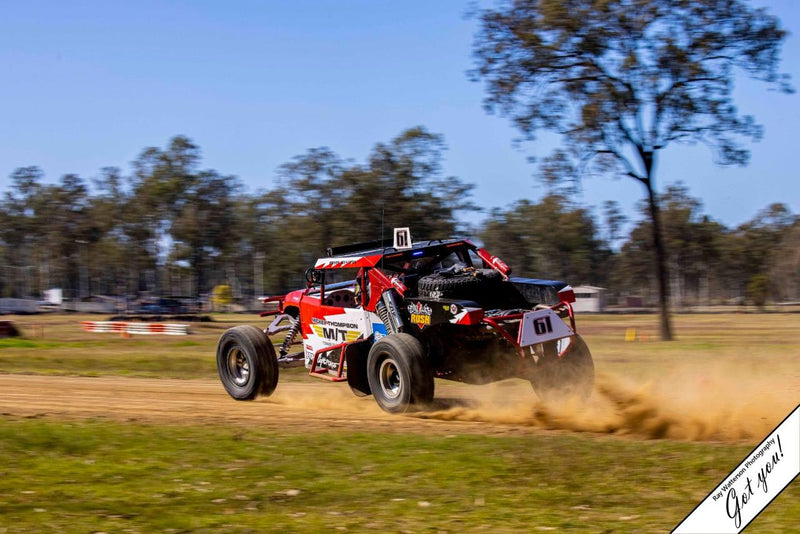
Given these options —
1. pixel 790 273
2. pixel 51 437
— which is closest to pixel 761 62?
pixel 51 437

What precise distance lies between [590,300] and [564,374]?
7341cm

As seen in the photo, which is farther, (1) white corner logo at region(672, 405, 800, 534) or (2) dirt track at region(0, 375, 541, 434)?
(2) dirt track at region(0, 375, 541, 434)

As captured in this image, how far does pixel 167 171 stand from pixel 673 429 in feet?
223

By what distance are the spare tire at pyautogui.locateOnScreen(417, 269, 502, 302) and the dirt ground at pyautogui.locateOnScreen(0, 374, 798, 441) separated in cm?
141

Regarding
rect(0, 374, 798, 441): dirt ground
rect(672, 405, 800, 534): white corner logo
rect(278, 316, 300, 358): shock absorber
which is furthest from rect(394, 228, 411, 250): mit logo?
rect(672, 405, 800, 534): white corner logo

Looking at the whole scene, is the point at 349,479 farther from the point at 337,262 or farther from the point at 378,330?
the point at 337,262

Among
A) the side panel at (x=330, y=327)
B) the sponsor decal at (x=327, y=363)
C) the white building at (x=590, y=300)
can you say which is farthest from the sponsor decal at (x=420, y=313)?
the white building at (x=590, y=300)

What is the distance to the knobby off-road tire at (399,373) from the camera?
967cm

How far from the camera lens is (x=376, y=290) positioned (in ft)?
35.0

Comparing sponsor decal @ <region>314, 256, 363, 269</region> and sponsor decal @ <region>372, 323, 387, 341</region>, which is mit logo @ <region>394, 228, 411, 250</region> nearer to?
sponsor decal @ <region>314, 256, 363, 269</region>

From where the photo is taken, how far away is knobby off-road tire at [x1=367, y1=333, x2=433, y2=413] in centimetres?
967

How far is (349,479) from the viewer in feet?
22.7

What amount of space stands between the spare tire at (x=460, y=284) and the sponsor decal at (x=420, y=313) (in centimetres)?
22

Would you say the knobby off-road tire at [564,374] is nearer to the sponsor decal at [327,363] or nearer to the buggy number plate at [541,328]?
the buggy number plate at [541,328]
